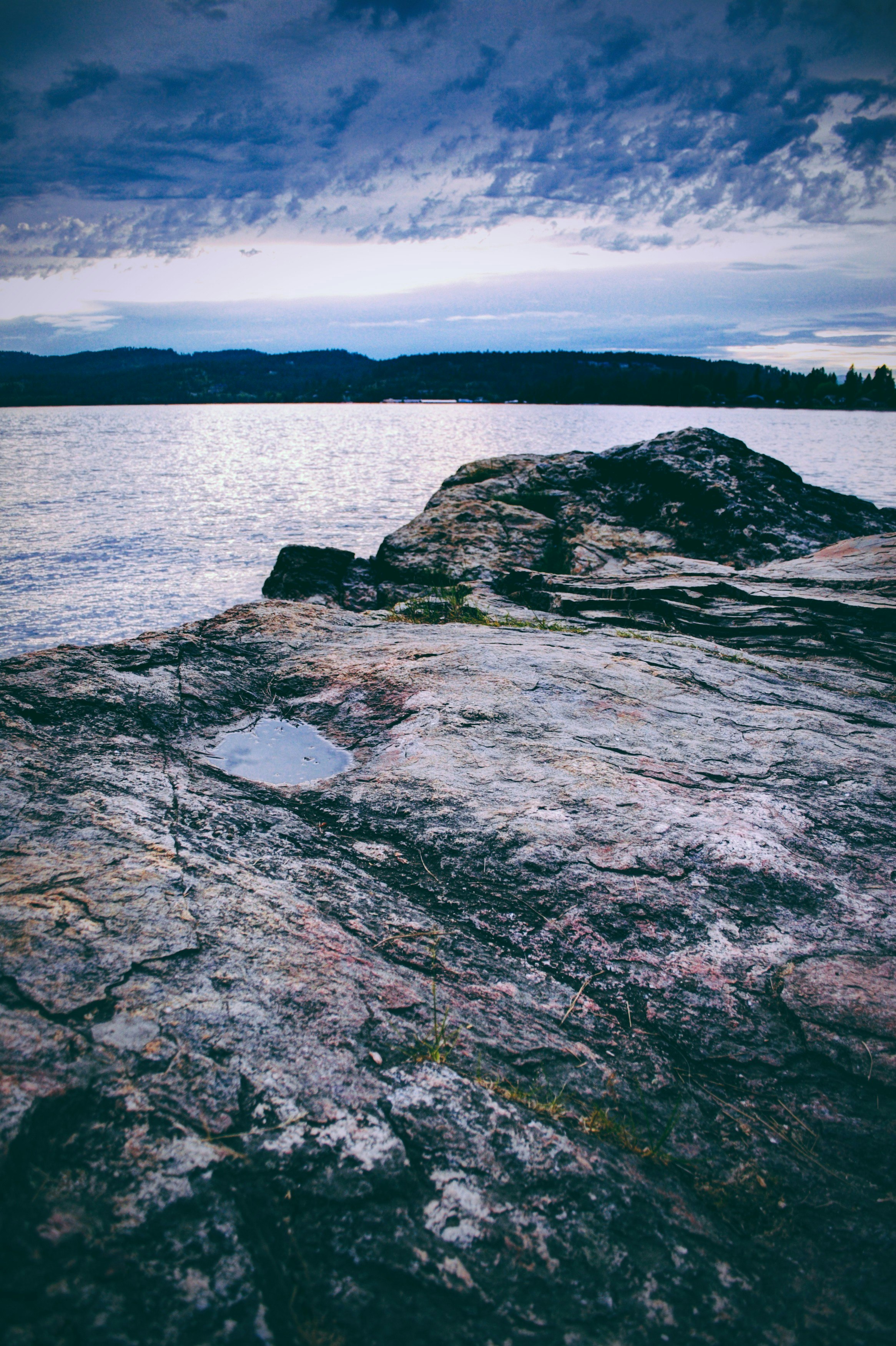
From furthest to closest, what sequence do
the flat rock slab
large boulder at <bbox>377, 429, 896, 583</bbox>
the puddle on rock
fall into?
large boulder at <bbox>377, 429, 896, 583</bbox> → the puddle on rock → the flat rock slab

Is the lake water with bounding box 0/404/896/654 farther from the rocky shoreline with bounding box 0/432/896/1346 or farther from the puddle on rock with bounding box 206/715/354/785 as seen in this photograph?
the rocky shoreline with bounding box 0/432/896/1346

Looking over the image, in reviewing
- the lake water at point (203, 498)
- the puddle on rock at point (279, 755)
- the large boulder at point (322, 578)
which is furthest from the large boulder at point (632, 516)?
the lake water at point (203, 498)

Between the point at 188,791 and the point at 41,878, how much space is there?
1115 millimetres

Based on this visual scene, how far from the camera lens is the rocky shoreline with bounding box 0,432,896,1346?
1.67m

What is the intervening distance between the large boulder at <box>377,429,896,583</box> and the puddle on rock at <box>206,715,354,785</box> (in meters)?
5.94

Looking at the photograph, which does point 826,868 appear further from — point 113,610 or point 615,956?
point 113,610

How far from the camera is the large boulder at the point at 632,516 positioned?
11.2 meters

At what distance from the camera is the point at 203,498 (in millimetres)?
35344

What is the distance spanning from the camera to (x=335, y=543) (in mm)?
22562

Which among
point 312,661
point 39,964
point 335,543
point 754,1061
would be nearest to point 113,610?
point 335,543

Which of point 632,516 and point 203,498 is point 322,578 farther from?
point 203,498

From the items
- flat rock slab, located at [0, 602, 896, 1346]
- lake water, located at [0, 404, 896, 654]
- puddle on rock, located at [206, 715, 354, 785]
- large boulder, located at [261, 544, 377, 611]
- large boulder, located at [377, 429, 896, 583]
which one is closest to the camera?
flat rock slab, located at [0, 602, 896, 1346]

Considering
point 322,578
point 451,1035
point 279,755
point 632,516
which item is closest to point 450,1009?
point 451,1035

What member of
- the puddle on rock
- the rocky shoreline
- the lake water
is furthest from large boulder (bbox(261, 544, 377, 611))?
the puddle on rock
